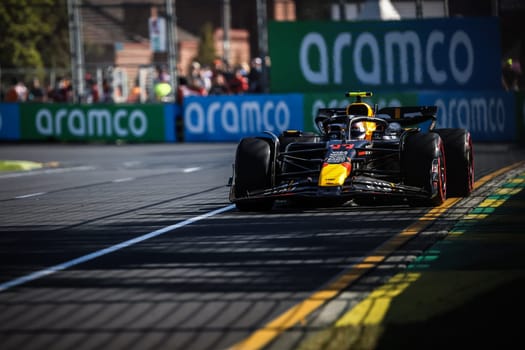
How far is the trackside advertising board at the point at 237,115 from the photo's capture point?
2959cm

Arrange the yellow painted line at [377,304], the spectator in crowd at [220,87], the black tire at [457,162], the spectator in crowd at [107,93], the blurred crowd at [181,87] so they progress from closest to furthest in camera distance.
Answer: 1. the yellow painted line at [377,304]
2. the black tire at [457,162]
3. the blurred crowd at [181,87]
4. the spectator in crowd at [220,87]
5. the spectator in crowd at [107,93]

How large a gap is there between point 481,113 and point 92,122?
38.8 feet

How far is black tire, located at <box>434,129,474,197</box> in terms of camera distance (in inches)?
518

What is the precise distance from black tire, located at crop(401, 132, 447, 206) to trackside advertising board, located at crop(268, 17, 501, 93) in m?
16.1

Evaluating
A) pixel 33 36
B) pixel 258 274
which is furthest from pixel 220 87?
pixel 33 36

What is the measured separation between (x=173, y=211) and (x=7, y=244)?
2.93m

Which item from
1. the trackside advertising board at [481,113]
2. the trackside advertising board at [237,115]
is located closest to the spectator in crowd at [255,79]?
the trackside advertising board at [237,115]

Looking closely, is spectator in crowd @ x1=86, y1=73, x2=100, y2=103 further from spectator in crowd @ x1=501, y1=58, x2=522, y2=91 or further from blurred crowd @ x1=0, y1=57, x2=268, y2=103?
spectator in crowd @ x1=501, y1=58, x2=522, y2=91

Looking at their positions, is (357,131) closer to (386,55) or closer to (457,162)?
(457,162)

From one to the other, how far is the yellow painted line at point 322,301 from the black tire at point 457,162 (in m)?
2.51

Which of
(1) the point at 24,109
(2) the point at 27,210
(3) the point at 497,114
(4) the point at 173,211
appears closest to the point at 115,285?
(4) the point at 173,211

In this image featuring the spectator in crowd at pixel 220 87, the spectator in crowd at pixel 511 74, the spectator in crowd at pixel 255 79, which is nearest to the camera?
the spectator in crowd at pixel 511 74

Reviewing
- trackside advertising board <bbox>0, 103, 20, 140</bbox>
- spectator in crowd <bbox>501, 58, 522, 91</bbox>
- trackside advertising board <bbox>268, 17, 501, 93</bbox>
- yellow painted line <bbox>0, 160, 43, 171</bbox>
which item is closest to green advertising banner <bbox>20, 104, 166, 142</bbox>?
trackside advertising board <bbox>0, 103, 20, 140</bbox>

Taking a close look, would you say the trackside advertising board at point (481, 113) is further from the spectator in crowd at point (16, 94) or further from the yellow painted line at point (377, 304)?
the yellow painted line at point (377, 304)
